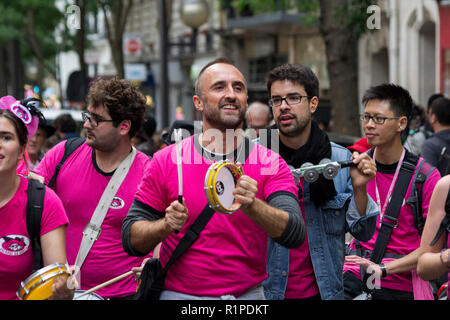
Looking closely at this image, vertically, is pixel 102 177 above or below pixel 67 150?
below

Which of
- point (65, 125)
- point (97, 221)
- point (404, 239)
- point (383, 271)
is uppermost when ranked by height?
point (65, 125)

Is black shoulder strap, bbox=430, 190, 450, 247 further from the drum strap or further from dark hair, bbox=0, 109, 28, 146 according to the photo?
dark hair, bbox=0, 109, 28, 146

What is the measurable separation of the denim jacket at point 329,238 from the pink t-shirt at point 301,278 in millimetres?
52

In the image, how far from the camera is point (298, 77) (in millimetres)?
4355

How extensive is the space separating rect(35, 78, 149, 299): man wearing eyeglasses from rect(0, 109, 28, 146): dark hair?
94 cm

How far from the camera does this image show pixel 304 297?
4.14m

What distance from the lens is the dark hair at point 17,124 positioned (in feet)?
11.8

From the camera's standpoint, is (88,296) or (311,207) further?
(311,207)

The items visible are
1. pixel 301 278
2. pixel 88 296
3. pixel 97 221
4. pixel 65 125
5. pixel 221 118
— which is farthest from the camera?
pixel 65 125

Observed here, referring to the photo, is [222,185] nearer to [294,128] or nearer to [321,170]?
[321,170]

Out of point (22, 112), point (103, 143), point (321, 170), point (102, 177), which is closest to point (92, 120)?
point (103, 143)

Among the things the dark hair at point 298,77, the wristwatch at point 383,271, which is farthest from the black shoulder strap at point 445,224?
the dark hair at point 298,77

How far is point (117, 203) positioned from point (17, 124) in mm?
1095

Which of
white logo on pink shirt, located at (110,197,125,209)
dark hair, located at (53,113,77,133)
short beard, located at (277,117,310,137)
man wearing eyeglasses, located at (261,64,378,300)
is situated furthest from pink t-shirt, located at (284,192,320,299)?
dark hair, located at (53,113,77,133)
